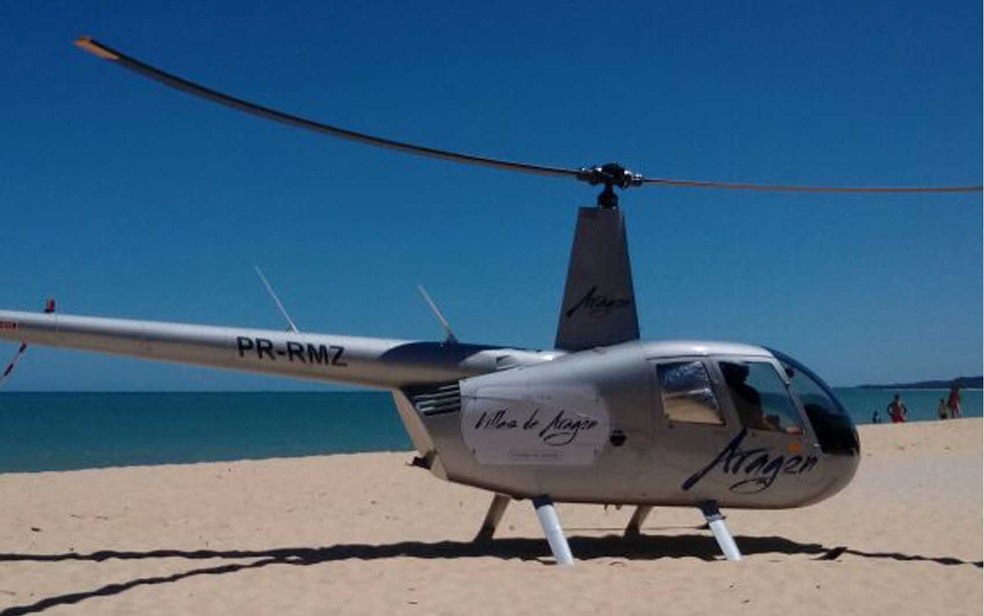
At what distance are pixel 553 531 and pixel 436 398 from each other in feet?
5.20

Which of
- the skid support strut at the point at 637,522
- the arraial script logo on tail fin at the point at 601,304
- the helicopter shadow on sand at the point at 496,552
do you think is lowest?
the helicopter shadow on sand at the point at 496,552

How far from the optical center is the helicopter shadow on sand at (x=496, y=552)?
8227 mm

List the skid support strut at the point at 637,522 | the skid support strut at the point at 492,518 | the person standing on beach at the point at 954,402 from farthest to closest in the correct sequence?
1. the person standing on beach at the point at 954,402
2. the skid support strut at the point at 637,522
3. the skid support strut at the point at 492,518

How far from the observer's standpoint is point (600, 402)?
328 inches

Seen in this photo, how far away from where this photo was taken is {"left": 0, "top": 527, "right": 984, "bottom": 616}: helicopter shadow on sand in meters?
8.23

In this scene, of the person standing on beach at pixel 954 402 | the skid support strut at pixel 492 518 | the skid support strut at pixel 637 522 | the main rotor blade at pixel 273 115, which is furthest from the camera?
the person standing on beach at pixel 954 402

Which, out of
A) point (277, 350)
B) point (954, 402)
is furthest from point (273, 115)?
point (954, 402)

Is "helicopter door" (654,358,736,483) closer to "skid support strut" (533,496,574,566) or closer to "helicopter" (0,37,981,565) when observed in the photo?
"helicopter" (0,37,981,565)

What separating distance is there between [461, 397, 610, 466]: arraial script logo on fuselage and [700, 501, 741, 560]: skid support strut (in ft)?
3.54

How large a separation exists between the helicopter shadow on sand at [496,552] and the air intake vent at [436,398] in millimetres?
1303

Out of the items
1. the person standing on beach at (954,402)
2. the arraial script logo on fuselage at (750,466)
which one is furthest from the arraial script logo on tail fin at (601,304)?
the person standing on beach at (954,402)

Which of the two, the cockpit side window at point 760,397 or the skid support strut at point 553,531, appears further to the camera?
the cockpit side window at point 760,397

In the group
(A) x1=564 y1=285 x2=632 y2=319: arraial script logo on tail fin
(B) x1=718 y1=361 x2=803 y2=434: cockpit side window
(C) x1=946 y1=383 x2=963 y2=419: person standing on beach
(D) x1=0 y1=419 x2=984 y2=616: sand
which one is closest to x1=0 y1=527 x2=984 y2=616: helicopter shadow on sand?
(D) x1=0 y1=419 x2=984 y2=616: sand

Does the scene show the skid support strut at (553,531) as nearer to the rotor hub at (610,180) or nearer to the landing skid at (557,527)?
the landing skid at (557,527)
